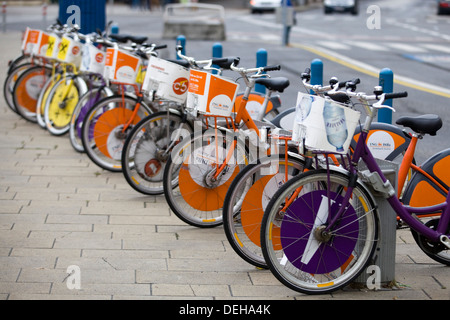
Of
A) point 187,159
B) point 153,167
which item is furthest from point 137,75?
point 187,159

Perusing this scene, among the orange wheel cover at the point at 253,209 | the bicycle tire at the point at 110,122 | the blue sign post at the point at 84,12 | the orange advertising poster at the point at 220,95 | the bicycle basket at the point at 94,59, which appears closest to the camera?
the orange wheel cover at the point at 253,209

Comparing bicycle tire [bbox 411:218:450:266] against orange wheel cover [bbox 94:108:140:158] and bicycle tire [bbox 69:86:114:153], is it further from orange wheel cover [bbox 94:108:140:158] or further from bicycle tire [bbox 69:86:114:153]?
bicycle tire [bbox 69:86:114:153]

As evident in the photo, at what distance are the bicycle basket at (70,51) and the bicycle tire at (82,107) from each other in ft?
2.61

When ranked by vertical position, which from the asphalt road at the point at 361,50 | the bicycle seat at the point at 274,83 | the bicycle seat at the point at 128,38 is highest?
the bicycle seat at the point at 128,38

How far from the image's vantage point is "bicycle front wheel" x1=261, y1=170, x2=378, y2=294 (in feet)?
14.8

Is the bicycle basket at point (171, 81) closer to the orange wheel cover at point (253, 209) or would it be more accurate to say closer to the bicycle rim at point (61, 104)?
the orange wheel cover at point (253, 209)

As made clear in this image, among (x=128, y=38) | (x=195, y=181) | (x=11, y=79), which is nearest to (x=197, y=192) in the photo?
(x=195, y=181)

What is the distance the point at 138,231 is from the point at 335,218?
6.41 ft

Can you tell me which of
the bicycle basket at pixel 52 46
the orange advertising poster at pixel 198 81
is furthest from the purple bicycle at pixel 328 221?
the bicycle basket at pixel 52 46

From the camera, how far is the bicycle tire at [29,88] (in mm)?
10266

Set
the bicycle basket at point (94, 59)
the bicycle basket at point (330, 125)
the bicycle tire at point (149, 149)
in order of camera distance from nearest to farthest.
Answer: the bicycle basket at point (330, 125), the bicycle tire at point (149, 149), the bicycle basket at point (94, 59)

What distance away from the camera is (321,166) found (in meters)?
4.60

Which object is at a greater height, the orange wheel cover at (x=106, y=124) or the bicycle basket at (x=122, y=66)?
the bicycle basket at (x=122, y=66)

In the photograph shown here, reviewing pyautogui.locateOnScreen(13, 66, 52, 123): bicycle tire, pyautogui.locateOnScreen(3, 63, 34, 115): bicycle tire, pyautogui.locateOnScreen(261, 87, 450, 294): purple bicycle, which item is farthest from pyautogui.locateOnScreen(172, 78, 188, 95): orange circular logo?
pyautogui.locateOnScreen(3, 63, 34, 115): bicycle tire
